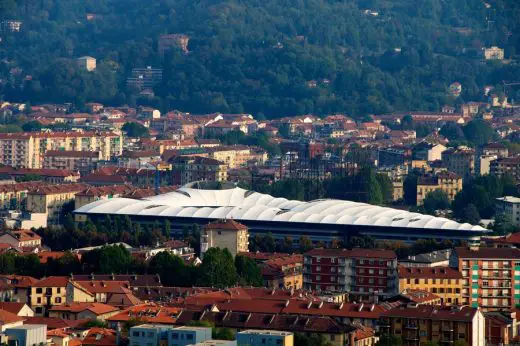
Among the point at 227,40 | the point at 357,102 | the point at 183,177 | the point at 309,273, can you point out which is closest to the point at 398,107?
the point at 357,102

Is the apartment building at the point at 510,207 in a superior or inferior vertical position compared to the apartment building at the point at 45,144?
inferior

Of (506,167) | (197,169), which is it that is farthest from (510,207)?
(197,169)

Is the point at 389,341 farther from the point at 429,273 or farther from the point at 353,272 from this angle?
the point at 353,272

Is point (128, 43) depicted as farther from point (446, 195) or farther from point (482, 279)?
point (482, 279)

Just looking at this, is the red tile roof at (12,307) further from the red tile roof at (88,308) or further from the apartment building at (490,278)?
the apartment building at (490,278)

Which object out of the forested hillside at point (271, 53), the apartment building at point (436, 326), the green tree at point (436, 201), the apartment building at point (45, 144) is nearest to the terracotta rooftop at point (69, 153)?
the apartment building at point (45, 144)

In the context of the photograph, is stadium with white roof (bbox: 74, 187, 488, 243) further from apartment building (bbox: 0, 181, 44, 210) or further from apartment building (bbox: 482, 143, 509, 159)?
apartment building (bbox: 482, 143, 509, 159)

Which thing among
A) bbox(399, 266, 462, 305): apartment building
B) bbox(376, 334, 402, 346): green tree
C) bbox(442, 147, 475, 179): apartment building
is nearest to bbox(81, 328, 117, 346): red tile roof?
bbox(376, 334, 402, 346): green tree
